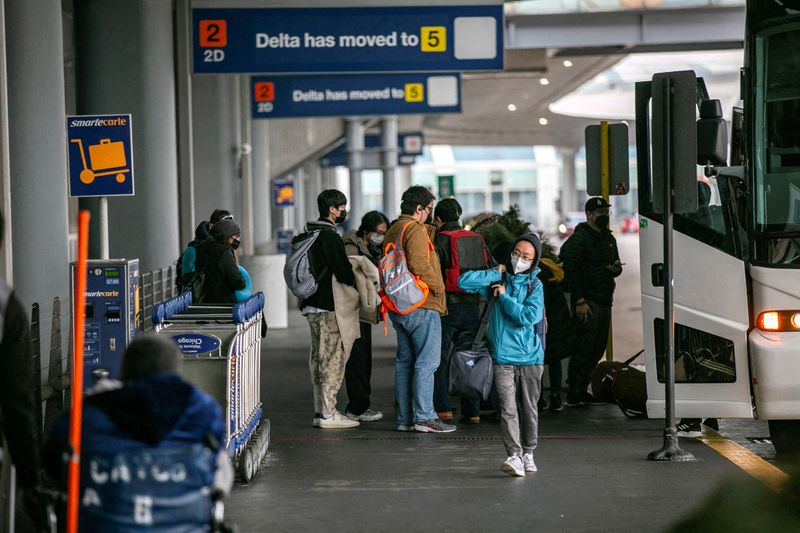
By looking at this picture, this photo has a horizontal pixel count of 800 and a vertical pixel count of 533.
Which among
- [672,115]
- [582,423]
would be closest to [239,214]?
[582,423]

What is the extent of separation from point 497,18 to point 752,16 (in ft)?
18.9

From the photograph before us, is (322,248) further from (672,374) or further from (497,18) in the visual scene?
(497,18)

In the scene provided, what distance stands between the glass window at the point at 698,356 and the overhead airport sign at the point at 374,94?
10.7 meters

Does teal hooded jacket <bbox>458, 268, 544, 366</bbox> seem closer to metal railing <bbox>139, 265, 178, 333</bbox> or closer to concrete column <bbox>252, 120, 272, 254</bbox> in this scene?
metal railing <bbox>139, 265, 178, 333</bbox>

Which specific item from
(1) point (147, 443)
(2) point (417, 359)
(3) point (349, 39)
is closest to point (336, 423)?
(2) point (417, 359)

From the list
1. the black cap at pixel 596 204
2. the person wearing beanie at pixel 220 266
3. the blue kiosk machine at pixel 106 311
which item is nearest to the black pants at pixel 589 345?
the black cap at pixel 596 204

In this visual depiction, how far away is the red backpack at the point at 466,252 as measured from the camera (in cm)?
1057

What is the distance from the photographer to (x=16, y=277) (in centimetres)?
1116

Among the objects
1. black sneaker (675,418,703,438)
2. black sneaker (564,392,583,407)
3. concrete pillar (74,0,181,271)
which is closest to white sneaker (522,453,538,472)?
black sneaker (675,418,703,438)

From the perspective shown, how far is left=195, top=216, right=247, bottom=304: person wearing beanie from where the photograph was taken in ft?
34.0

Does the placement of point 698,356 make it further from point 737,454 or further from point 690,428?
point 690,428

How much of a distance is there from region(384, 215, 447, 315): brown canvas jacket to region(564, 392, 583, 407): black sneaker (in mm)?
2109

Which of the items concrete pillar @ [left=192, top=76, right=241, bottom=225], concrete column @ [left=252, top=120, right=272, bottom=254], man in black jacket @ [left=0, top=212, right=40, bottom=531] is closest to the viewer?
man in black jacket @ [left=0, top=212, right=40, bottom=531]

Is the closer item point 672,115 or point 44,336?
point 672,115
